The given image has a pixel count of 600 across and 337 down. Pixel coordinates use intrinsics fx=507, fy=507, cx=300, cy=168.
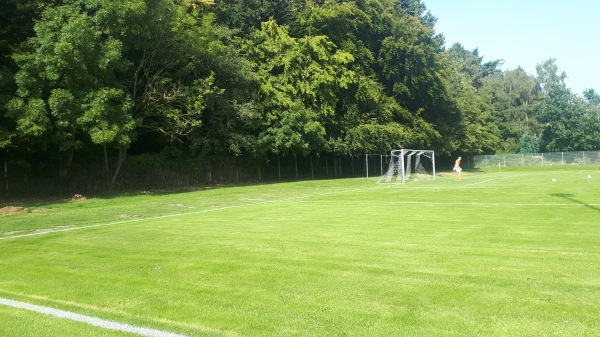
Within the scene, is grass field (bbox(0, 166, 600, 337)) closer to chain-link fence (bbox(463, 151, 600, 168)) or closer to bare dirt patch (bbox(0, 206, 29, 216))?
bare dirt patch (bbox(0, 206, 29, 216))

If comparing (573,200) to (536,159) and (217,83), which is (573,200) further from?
(536,159)

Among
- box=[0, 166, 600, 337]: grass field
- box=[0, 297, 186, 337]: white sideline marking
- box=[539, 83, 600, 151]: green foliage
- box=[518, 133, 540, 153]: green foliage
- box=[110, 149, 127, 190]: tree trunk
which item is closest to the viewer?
box=[0, 297, 186, 337]: white sideline marking

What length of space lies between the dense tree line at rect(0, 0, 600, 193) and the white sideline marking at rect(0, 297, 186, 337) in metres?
19.1

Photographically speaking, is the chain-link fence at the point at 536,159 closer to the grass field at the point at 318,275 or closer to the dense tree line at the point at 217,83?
the dense tree line at the point at 217,83

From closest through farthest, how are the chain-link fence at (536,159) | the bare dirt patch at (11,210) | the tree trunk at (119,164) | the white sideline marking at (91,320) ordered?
the white sideline marking at (91,320) < the bare dirt patch at (11,210) < the tree trunk at (119,164) < the chain-link fence at (536,159)

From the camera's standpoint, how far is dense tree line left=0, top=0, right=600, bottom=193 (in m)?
24.9

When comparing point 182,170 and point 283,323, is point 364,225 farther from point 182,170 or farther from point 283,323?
point 182,170

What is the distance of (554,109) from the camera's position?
78.4 metres

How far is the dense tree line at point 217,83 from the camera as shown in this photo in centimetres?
2492

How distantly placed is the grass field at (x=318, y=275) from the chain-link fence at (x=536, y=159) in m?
62.8

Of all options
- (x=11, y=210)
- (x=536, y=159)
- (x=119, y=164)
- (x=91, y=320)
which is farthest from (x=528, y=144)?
(x=91, y=320)

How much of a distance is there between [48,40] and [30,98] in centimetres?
291

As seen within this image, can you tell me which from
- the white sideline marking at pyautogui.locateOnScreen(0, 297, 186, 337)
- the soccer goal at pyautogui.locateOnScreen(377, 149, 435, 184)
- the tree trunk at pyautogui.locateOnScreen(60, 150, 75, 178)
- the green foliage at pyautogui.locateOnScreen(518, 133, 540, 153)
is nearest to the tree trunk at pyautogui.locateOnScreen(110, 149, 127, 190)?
the tree trunk at pyautogui.locateOnScreen(60, 150, 75, 178)

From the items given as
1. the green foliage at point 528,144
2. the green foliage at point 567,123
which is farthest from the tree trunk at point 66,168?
the green foliage at point 528,144
